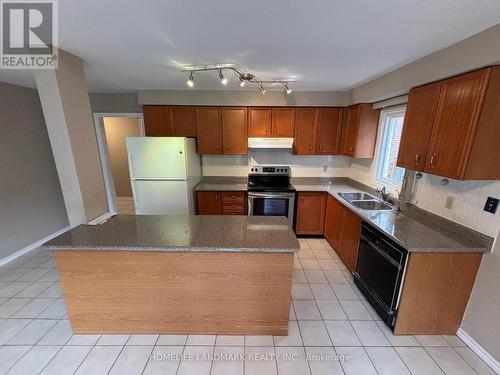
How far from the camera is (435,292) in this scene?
5.67 feet

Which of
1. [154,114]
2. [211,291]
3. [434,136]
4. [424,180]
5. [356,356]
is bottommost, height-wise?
[356,356]

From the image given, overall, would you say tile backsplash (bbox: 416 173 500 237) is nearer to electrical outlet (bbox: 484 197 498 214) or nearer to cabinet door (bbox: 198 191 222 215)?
electrical outlet (bbox: 484 197 498 214)

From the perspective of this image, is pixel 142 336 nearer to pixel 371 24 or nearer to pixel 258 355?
pixel 258 355

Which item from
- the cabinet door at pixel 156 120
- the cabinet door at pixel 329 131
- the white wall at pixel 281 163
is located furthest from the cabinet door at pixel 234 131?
the cabinet door at pixel 329 131

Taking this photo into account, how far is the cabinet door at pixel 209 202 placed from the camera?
3363mm

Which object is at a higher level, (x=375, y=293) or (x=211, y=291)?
A: (x=211, y=291)

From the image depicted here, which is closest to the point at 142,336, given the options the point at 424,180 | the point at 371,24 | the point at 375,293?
the point at 375,293

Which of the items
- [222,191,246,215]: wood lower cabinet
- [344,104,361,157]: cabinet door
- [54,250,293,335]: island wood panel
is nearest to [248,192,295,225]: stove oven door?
[222,191,246,215]: wood lower cabinet

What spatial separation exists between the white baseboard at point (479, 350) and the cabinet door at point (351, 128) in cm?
226

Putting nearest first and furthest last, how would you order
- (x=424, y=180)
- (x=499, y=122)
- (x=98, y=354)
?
(x=499, y=122) < (x=98, y=354) < (x=424, y=180)

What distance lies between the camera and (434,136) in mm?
1751

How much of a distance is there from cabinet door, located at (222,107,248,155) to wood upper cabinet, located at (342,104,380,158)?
165 centimetres

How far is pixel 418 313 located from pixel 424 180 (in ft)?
4.24

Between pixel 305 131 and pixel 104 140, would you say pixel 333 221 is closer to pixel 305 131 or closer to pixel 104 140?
pixel 305 131
